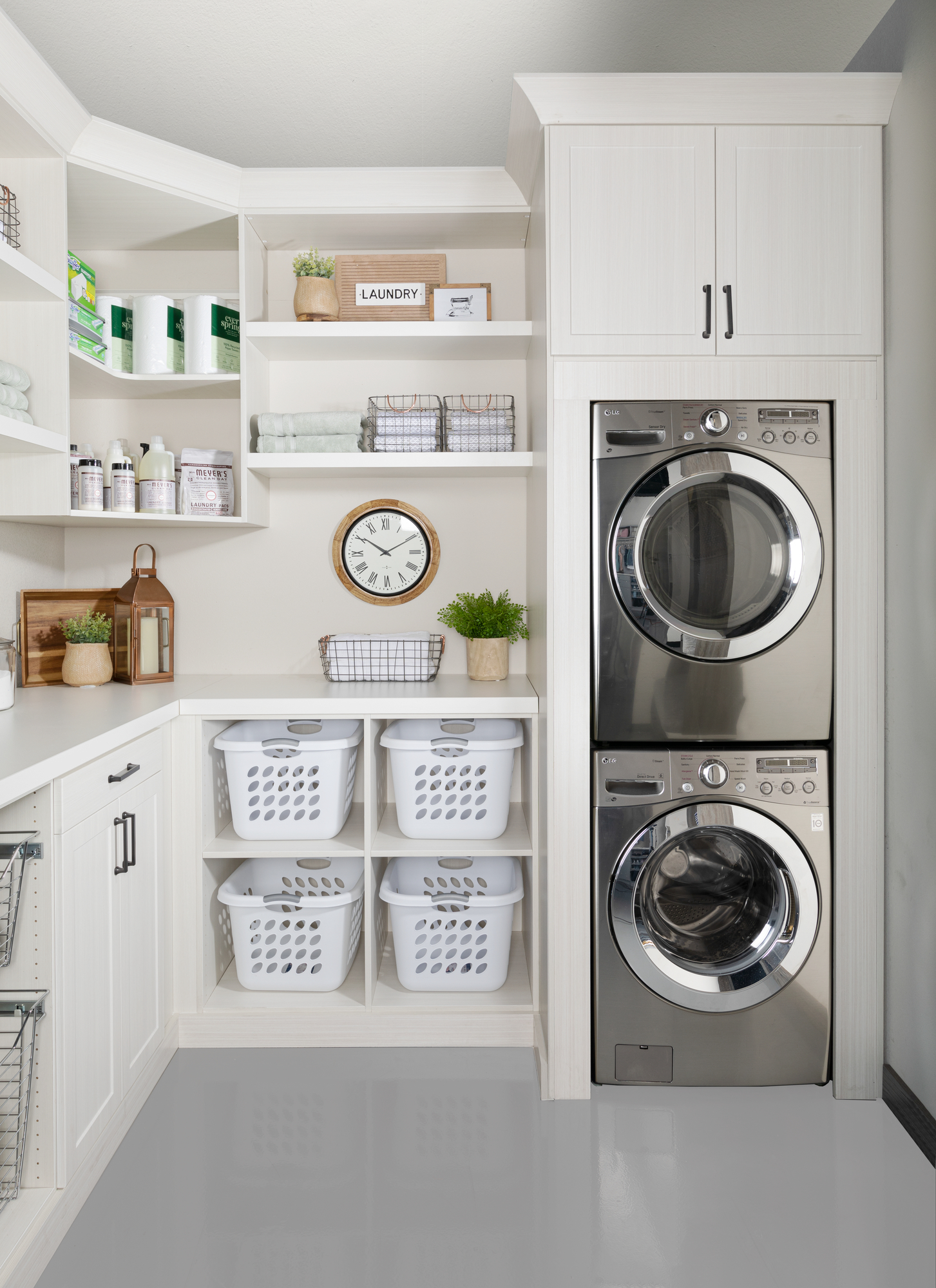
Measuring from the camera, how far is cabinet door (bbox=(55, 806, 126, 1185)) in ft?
5.05

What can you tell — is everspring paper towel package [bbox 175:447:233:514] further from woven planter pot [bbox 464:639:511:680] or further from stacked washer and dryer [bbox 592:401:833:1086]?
stacked washer and dryer [bbox 592:401:833:1086]

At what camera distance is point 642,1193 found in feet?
5.52

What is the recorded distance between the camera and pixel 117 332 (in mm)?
2436

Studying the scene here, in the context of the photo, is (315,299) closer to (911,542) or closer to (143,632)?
(143,632)

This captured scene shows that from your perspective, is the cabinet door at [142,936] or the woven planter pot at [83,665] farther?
the woven planter pot at [83,665]

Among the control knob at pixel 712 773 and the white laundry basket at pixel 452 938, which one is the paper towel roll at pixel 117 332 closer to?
the white laundry basket at pixel 452 938

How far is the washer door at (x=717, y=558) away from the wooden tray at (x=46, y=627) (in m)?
1.62

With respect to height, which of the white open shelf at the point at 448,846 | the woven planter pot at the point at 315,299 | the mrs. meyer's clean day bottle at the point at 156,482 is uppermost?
the woven planter pot at the point at 315,299

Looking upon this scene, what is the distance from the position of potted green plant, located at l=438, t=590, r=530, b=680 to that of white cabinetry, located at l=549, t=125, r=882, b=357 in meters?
0.83

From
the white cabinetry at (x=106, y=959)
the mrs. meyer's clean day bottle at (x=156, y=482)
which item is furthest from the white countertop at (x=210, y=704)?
the mrs. meyer's clean day bottle at (x=156, y=482)

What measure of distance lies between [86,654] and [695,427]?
5.84 ft

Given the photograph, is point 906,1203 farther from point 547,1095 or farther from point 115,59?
point 115,59

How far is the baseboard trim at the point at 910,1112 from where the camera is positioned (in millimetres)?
1810

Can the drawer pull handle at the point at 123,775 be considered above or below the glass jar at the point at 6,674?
below
